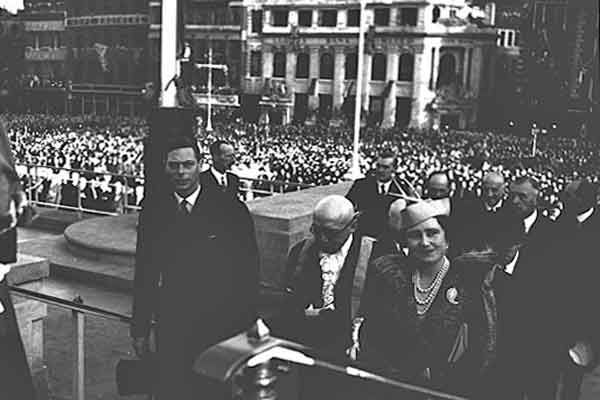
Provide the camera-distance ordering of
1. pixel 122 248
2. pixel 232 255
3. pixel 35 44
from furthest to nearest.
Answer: pixel 35 44 → pixel 122 248 → pixel 232 255

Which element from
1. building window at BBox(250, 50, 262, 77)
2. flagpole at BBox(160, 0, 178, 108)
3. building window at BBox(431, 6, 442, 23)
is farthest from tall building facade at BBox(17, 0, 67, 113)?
building window at BBox(250, 50, 262, 77)

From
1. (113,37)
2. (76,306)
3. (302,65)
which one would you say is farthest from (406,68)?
(76,306)

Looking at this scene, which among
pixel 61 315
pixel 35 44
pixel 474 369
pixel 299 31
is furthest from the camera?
pixel 299 31

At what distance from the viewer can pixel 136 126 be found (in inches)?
1038

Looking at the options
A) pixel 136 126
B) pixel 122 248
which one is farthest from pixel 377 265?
pixel 136 126

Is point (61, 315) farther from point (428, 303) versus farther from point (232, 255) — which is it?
point (428, 303)

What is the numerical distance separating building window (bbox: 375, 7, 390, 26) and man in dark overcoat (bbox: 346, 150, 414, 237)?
1493 inches

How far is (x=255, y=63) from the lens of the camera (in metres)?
49.2

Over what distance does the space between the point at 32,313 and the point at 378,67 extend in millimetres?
47577

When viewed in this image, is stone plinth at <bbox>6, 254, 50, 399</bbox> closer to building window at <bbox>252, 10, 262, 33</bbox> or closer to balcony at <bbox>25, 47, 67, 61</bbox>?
balcony at <bbox>25, 47, 67, 61</bbox>

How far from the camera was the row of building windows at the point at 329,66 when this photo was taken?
47.3 meters

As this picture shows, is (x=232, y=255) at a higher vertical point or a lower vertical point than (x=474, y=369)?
higher

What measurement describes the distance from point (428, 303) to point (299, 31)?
44.0 metres

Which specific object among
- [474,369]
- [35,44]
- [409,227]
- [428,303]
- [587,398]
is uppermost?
[35,44]
